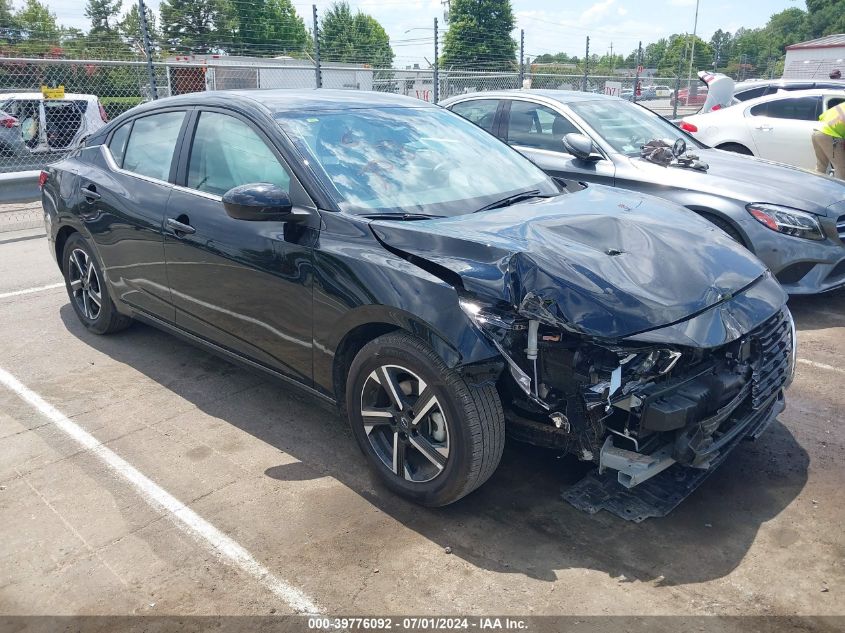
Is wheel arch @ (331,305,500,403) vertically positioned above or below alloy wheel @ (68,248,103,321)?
Result: above

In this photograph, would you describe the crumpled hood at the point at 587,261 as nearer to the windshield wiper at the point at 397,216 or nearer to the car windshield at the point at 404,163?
the windshield wiper at the point at 397,216

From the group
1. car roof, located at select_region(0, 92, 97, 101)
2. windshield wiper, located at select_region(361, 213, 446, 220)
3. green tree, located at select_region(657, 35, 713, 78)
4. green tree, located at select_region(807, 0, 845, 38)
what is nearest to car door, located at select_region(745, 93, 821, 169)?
windshield wiper, located at select_region(361, 213, 446, 220)

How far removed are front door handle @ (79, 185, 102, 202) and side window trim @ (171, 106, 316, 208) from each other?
34.6 inches

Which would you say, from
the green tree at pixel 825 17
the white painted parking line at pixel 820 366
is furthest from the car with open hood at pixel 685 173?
the green tree at pixel 825 17

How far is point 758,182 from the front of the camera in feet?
19.5

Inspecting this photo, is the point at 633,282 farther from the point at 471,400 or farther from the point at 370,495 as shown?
the point at 370,495

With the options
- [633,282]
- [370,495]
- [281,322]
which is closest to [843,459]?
[633,282]

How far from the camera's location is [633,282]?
299 cm

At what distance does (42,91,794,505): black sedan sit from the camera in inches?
113

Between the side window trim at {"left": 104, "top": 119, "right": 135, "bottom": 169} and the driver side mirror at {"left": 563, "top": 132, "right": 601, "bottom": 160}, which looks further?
the driver side mirror at {"left": 563, "top": 132, "right": 601, "bottom": 160}

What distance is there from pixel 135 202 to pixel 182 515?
211cm

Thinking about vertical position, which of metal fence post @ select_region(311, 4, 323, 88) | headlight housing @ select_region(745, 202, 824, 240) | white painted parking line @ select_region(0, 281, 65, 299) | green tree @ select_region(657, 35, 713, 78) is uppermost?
green tree @ select_region(657, 35, 713, 78)

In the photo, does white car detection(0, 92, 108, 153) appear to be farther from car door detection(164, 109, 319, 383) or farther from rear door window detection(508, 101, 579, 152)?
car door detection(164, 109, 319, 383)

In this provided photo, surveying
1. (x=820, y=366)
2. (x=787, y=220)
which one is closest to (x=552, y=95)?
(x=787, y=220)
